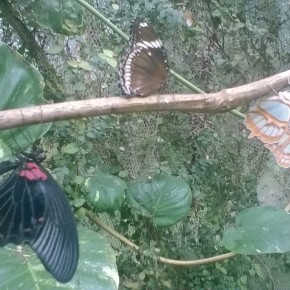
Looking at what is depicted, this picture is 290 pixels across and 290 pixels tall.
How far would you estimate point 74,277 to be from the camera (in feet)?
2.79

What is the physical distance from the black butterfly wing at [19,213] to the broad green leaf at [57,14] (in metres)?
0.98

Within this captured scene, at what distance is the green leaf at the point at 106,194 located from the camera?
137 centimetres

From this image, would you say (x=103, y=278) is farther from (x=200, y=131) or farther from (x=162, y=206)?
(x=200, y=131)

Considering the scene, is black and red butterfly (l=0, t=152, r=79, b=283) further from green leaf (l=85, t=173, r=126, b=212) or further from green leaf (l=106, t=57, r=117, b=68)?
green leaf (l=106, t=57, r=117, b=68)

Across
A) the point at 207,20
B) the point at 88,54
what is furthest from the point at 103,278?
the point at 207,20

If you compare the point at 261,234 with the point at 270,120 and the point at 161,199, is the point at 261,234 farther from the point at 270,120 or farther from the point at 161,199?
the point at 270,120

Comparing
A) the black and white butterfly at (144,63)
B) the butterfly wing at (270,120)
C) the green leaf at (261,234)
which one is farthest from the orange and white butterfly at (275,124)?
the green leaf at (261,234)

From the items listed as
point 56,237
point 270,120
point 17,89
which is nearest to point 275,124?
point 270,120

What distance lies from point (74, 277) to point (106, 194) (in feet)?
1.72

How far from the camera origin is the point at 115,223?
177 centimetres

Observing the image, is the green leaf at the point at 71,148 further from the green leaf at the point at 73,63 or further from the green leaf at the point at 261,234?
the green leaf at the point at 261,234

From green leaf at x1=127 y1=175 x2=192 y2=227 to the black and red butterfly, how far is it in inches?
32.1

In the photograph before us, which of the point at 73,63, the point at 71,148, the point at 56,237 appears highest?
the point at 56,237

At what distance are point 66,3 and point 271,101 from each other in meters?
0.88
